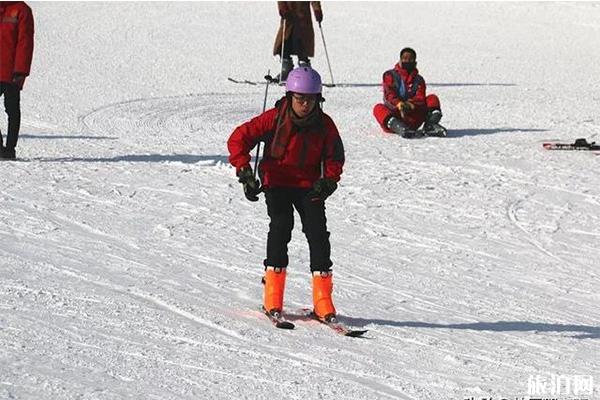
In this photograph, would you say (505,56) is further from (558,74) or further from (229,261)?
(229,261)

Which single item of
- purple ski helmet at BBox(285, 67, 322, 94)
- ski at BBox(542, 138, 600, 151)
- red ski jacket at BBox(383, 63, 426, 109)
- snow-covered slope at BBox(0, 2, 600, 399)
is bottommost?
snow-covered slope at BBox(0, 2, 600, 399)

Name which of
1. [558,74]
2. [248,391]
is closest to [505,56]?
[558,74]

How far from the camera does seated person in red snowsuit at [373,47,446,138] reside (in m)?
15.9

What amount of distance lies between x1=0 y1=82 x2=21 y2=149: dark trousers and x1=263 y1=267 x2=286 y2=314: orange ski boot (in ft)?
18.5

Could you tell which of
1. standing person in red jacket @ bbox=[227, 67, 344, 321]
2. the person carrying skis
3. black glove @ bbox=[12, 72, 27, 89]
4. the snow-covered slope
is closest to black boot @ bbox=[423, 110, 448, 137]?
the snow-covered slope

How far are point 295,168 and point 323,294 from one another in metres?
0.78

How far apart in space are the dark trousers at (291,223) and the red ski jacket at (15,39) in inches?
213

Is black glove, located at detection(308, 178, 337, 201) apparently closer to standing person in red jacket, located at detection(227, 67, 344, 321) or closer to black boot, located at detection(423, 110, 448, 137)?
standing person in red jacket, located at detection(227, 67, 344, 321)

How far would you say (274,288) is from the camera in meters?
7.96

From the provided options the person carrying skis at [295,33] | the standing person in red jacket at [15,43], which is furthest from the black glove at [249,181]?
the person carrying skis at [295,33]

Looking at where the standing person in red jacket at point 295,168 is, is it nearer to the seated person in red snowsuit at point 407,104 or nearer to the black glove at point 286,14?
the seated person in red snowsuit at point 407,104

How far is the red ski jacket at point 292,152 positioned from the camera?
7613 millimetres

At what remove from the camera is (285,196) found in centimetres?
782

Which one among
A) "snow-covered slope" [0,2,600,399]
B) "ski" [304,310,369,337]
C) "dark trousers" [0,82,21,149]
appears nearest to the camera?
"snow-covered slope" [0,2,600,399]
